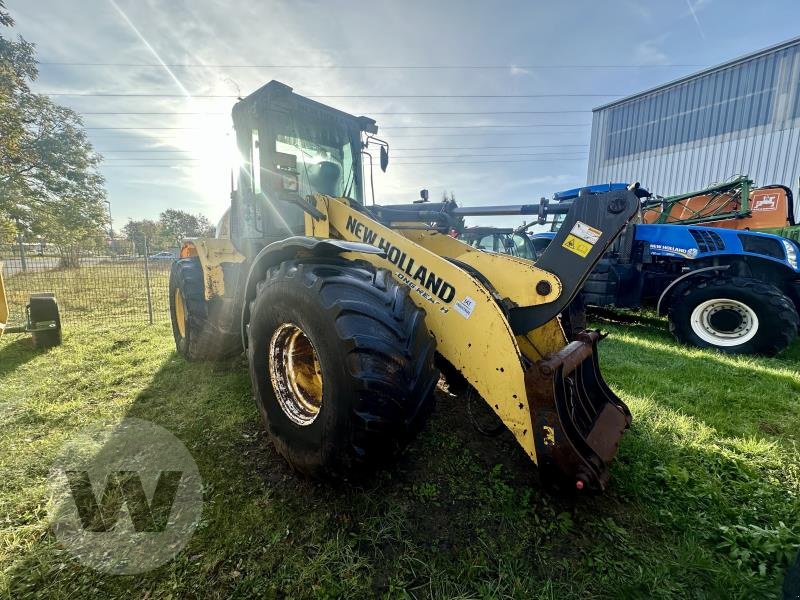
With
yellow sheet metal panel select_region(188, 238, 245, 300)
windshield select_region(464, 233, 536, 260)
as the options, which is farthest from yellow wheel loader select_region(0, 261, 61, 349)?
windshield select_region(464, 233, 536, 260)

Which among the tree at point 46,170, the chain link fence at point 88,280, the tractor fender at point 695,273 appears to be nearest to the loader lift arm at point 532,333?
A: the tractor fender at point 695,273

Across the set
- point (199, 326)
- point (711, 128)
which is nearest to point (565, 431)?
point (199, 326)

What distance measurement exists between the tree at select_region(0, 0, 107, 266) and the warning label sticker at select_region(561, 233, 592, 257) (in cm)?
2266

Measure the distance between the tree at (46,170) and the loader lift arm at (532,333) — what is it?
72.4 feet

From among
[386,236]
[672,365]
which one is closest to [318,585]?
[386,236]

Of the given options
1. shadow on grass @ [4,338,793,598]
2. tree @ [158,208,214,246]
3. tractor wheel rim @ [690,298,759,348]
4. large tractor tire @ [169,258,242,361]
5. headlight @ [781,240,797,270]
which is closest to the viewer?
shadow on grass @ [4,338,793,598]

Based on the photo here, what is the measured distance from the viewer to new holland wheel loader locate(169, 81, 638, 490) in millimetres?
1622

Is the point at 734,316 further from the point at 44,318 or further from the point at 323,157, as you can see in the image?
the point at 44,318

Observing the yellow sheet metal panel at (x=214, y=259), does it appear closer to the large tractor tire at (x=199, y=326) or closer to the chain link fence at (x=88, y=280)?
the large tractor tire at (x=199, y=326)

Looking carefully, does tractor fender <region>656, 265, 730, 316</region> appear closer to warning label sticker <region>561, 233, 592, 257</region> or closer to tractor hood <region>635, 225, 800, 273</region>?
tractor hood <region>635, 225, 800, 273</region>

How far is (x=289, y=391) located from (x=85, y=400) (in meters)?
2.29

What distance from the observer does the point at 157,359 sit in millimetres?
4281

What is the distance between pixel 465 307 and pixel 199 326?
10.7ft

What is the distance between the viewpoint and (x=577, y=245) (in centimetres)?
199
